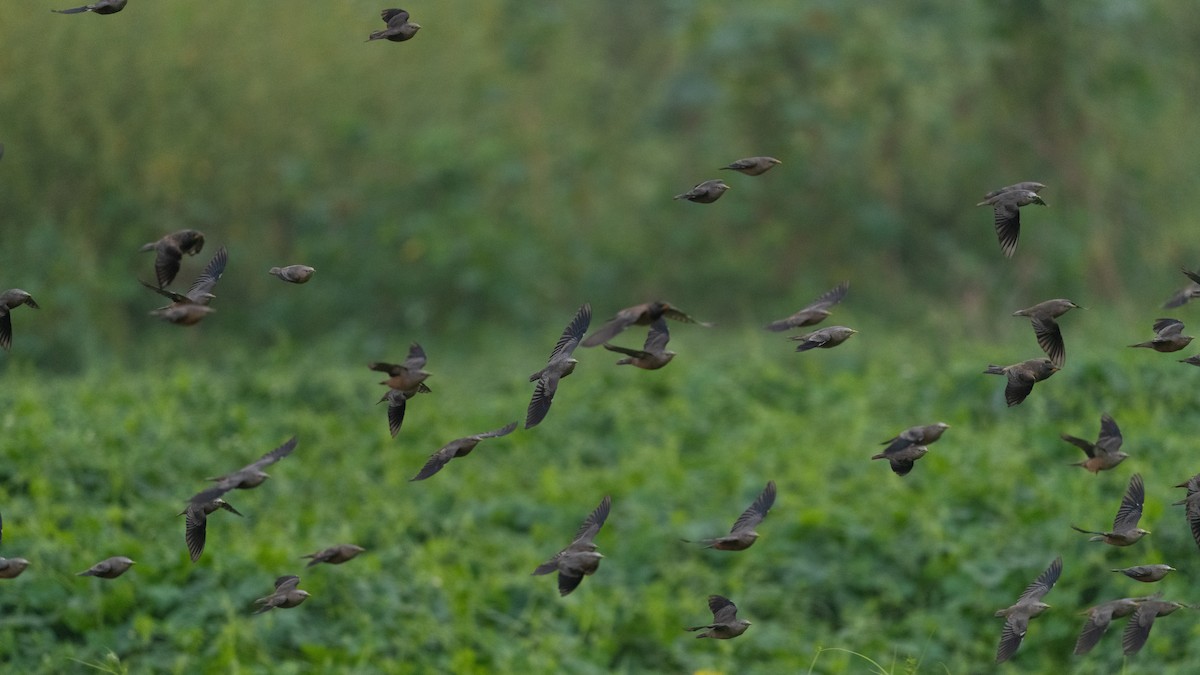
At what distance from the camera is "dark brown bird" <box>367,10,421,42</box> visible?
10.2ft

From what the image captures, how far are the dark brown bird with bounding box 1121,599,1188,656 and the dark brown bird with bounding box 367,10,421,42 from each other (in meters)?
1.96

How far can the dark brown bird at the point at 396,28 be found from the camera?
310 cm

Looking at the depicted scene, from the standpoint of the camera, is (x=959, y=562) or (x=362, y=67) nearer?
(x=959, y=562)

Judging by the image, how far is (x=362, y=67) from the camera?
9266mm

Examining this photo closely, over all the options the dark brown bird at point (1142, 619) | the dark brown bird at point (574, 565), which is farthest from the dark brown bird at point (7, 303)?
the dark brown bird at point (1142, 619)

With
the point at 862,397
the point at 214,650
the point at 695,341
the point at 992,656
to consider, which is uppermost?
the point at 214,650

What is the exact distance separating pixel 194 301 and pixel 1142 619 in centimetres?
203

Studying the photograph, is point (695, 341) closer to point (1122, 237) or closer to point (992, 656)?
point (1122, 237)

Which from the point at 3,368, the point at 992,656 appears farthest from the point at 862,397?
the point at 3,368

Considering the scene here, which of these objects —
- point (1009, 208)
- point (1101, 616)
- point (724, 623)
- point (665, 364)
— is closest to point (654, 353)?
point (665, 364)

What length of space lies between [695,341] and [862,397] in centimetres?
183

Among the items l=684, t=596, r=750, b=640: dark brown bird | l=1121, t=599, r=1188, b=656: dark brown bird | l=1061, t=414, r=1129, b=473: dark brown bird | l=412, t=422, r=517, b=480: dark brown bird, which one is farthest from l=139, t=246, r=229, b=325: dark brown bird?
l=1121, t=599, r=1188, b=656: dark brown bird

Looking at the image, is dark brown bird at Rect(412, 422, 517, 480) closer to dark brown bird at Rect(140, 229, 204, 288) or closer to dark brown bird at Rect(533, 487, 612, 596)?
dark brown bird at Rect(533, 487, 612, 596)

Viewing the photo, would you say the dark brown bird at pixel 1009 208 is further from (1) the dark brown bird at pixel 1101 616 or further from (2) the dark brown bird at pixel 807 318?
(1) the dark brown bird at pixel 1101 616
